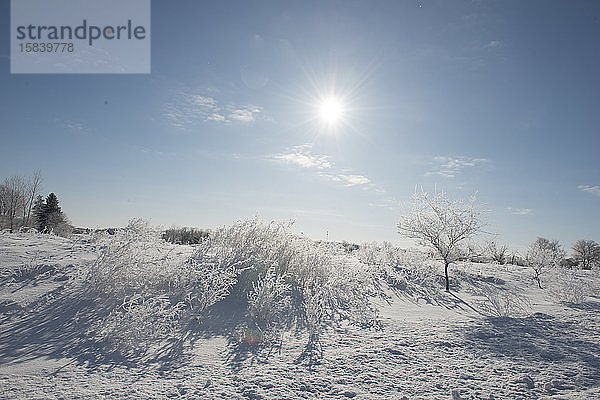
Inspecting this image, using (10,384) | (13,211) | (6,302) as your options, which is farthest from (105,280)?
(13,211)

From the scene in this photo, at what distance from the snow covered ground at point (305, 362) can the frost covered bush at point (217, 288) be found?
0.39 meters

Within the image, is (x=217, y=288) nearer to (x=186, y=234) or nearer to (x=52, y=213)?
(x=186, y=234)

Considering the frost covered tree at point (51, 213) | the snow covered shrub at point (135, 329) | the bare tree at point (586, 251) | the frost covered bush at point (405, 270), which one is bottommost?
the bare tree at point (586, 251)

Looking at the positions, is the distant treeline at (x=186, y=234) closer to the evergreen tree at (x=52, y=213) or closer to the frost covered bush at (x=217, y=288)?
the frost covered bush at (x=217, y=288)

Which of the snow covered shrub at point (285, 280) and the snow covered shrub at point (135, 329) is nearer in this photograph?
the snow covered shrub at point (135, 329)

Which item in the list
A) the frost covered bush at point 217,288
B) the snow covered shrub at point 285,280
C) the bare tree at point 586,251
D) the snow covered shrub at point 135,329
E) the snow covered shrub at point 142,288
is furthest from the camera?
the bare tree at point 586,251

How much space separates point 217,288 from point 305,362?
2511 mm

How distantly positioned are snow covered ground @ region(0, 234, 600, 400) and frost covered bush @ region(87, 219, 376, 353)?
391 millimetres

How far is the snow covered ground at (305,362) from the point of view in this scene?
11.6ft

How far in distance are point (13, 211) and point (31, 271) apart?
1361 inches

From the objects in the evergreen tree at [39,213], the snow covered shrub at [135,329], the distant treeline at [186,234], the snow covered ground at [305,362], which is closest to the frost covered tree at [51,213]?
the evergreen tree at [39,213]

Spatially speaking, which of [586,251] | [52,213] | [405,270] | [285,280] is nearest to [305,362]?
[285,280]

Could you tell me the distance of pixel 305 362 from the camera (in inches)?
169

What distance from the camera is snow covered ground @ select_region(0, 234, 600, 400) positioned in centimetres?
355
